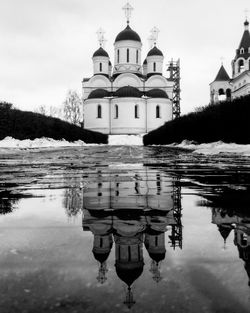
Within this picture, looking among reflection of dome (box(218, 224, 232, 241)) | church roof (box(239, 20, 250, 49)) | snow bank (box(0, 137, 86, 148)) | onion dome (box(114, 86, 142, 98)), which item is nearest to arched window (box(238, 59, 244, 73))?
church roof (box(239, 20, 250, 49))

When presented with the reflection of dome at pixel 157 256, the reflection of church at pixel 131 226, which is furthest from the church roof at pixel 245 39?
the reflection of dome at pixel 157 256

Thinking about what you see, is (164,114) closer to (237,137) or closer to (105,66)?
(105,66)

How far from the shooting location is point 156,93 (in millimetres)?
62750

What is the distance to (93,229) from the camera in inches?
96.5

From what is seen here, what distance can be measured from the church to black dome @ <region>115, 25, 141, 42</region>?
16465mm

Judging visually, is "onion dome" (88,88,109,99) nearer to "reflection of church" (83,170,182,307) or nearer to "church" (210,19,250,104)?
"church" (210,19,250,104)

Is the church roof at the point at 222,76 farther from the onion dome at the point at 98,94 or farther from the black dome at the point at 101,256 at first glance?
the black dome at the point at 101,256

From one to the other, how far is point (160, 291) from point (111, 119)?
6170 cm

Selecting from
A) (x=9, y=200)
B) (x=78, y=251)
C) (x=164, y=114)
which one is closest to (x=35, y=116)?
(x=9, y=200)

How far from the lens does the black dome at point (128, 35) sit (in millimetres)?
63438

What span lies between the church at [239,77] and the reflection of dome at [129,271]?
205 ft

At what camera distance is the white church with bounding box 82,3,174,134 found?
61.5 meters

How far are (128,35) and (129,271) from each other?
65.2 meters

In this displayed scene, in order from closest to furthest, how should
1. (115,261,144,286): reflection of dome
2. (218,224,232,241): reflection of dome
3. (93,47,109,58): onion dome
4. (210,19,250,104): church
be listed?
(115,261,144,286): reflection of dome
(218,224,232,241): reflection of dome
(210,19,250,104): church
(93,47,109,58): onion dome
